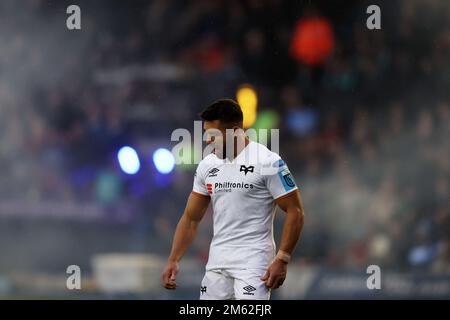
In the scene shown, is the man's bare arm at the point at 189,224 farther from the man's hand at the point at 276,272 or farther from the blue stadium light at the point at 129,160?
the blue stadium light at the point at 129,160

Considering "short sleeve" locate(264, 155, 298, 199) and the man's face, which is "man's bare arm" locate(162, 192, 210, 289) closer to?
the man's face

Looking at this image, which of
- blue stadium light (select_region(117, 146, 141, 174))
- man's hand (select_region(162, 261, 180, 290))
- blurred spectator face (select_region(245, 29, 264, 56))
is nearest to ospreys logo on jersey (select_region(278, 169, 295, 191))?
man's hand (select_region(162, 261, 180, 290))

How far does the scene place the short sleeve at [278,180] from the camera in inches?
247

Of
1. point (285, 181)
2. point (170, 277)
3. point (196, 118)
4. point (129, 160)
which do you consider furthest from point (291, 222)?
point (196, 118)

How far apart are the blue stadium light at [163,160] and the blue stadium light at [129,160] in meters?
0.34

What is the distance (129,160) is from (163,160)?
622 millimetres

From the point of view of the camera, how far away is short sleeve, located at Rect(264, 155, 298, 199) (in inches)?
247

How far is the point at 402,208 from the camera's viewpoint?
48.6ft

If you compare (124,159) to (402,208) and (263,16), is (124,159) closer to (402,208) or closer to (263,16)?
(263,16)

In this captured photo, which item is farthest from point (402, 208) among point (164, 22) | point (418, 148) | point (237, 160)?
point (237, 160)

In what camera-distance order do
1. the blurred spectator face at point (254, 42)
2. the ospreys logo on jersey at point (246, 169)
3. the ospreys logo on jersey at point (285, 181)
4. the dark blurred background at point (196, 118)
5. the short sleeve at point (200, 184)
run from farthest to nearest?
the blurred spectator face at point (254, 42) < the dark blurred background at point (196, 118) < the short sleeve at point (200, 184) < the ospreys logo on jersey at point (246, 169) < the ospreys logo on jersey at point (285, 181)

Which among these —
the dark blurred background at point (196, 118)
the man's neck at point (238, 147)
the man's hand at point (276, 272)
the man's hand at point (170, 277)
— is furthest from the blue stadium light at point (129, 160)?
the man's hand at point (276, 272)
